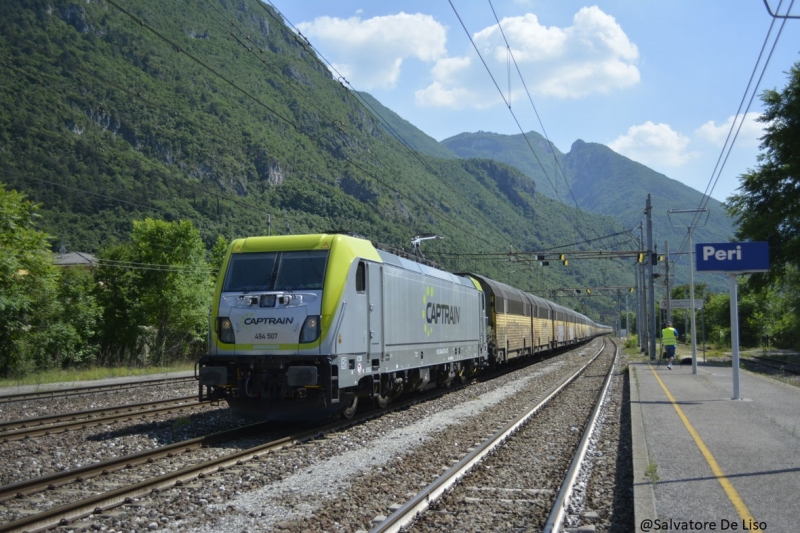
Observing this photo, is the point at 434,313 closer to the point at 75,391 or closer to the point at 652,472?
the point at 652,472

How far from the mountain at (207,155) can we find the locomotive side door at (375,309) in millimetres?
9743

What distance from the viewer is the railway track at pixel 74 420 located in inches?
456

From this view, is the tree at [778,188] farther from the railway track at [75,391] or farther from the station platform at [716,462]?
the railway track at [75,391]

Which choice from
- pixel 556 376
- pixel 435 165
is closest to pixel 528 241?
pixel 435 165

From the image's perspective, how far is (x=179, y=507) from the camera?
7.08m

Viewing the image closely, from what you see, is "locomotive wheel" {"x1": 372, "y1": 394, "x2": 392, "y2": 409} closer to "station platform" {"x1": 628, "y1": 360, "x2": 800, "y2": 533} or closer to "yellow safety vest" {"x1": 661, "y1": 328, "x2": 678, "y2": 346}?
"station platform" {"x1": 628, "y1": 360, "x2": 800, "y2": 533}

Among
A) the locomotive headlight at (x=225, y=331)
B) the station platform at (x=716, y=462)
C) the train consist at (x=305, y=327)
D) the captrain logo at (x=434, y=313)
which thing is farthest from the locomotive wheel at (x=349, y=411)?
the station platform at (x=716, y=462)

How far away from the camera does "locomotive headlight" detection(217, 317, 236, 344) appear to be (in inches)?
474

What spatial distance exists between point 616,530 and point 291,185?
58131 millimetres

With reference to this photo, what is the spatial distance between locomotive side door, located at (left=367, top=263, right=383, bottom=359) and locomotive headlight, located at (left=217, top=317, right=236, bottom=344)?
2.46 m

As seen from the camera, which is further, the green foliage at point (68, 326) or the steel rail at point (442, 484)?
the green foliage at point (68, 326)

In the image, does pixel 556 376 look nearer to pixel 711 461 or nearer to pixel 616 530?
pixel 711 461

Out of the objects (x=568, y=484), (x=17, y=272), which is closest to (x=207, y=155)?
(x=17, y=272)

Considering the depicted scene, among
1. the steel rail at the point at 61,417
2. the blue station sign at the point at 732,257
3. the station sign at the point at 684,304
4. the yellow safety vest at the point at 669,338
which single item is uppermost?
the blue station sign at the point at 732,257
